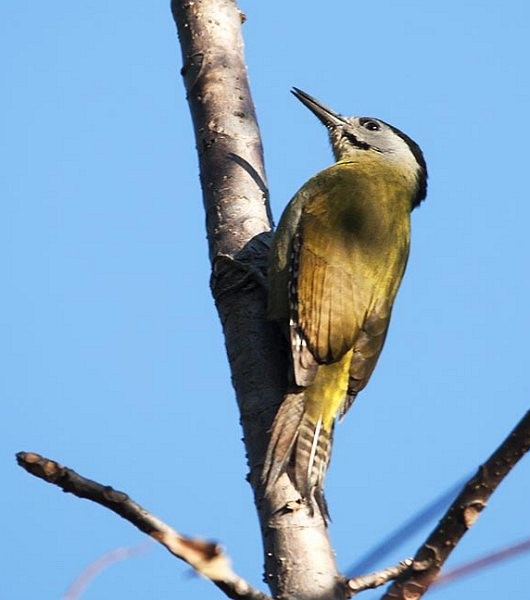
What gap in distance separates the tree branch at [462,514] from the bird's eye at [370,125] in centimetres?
449

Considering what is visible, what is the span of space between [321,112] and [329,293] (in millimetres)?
2244

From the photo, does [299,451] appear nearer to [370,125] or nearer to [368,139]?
[368,139]

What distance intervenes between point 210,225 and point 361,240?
2.98 ft

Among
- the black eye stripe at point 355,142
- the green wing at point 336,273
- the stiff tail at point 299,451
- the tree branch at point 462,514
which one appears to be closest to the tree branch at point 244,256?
the stiff tail at point 299,451

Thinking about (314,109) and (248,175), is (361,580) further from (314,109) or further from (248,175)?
(314,109)

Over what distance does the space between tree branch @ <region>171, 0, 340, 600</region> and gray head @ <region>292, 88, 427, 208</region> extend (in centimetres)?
163

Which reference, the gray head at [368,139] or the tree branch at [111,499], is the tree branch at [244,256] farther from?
the gray head at [368,139]

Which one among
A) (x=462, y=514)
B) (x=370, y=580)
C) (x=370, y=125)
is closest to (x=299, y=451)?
(x=370, y=580)

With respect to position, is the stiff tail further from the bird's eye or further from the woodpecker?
the bird's eye

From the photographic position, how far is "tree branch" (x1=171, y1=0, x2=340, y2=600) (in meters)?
2.86

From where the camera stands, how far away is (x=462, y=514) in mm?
2094

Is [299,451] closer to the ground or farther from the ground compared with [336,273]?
closer to the ground

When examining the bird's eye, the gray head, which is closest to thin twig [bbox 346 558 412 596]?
the gray head

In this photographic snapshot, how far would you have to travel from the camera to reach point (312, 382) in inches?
155
